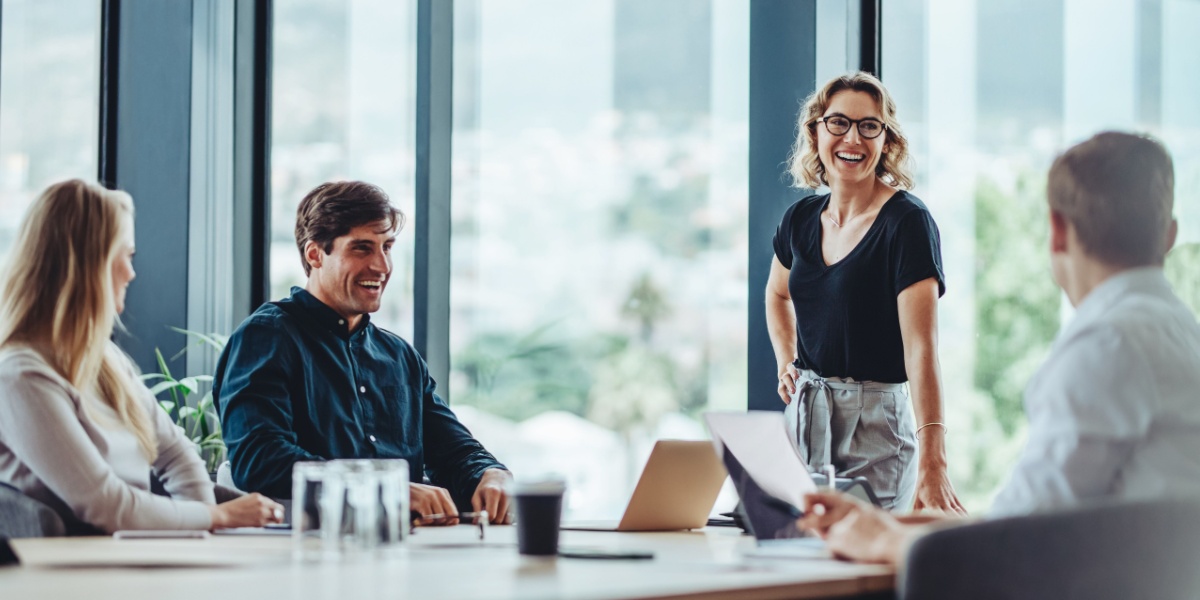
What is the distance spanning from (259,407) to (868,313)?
1338mm

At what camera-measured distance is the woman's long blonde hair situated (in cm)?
206

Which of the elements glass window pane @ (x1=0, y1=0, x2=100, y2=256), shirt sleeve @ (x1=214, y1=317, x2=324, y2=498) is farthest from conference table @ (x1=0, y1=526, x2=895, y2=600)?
glass window pane @ (x1=0, y1=0, x2=100, y2=256)

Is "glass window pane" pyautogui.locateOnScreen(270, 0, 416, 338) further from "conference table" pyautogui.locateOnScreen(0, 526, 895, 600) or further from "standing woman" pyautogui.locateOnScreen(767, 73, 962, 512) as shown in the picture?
"conference table" pyautogui.locateOnScreen(0, 526, 895, 600)

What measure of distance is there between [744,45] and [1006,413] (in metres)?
1.32

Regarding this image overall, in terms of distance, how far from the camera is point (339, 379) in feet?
8.98

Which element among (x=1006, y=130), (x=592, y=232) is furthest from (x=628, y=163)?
(x=1006, y=130)

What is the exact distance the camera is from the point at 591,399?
7367mm

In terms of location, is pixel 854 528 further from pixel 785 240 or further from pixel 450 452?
pixel 785 240

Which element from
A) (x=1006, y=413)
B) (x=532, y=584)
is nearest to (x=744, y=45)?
(x=1006, y=413)

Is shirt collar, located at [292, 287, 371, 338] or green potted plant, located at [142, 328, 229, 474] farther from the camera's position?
green potted plant, located at [142, 328, 229, 474]

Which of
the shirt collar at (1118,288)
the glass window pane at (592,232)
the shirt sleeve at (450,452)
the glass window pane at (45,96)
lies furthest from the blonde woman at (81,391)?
the glass window pane at (592,232)

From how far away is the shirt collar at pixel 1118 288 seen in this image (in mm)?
1594

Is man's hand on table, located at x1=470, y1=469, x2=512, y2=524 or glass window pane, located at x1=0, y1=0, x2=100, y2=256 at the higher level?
glass window pane, located at x1=0, y1=0, x2=100, y2=256

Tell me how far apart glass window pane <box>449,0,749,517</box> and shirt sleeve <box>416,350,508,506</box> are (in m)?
1.61
